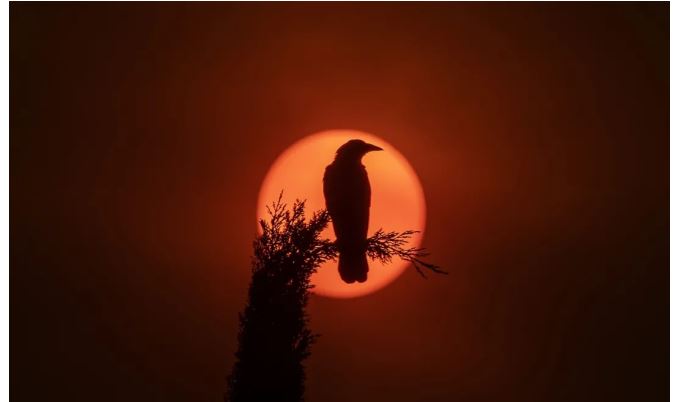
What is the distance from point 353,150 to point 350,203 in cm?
96

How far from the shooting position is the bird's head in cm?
774

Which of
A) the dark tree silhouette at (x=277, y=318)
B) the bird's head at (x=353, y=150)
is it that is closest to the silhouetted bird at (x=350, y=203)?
the bird's head at (x=353, y=150)

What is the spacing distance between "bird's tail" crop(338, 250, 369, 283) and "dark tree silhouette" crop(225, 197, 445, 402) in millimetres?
1712

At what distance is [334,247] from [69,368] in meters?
15.5

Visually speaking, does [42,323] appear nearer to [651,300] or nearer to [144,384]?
[144,384]

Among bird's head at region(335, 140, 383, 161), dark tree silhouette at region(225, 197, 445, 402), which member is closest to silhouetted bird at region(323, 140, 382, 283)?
bird's head at region(335, 140, 383, 161)

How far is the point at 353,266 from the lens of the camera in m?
6.71

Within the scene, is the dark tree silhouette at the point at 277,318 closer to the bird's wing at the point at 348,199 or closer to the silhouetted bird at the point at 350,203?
the silhouetted bird at the point at 350,203

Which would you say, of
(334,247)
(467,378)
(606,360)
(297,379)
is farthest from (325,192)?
(606,360)

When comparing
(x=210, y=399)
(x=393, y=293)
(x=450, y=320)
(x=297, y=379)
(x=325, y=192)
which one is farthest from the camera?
(x=450, y=320)

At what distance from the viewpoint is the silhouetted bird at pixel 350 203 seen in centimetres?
670

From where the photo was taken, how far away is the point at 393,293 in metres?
21.0

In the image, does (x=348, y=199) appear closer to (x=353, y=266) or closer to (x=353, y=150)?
(x=353, y=150)

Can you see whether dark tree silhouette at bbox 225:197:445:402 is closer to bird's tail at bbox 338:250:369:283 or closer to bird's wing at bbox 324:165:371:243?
bird's tail at bbox 338:250:369:283
